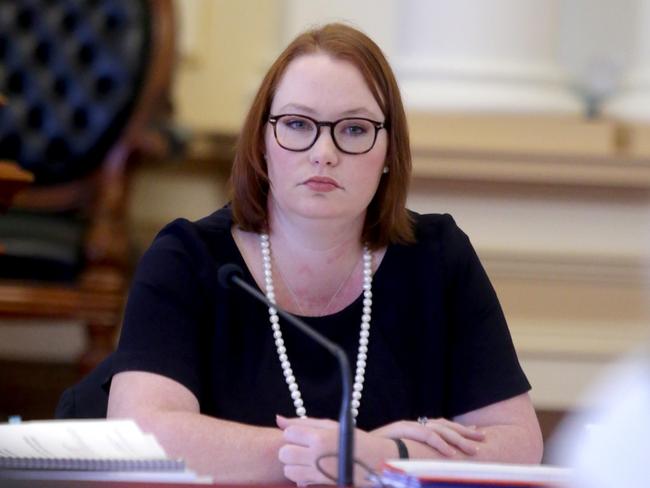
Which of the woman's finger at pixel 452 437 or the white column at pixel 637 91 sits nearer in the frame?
the woman's finger at pixel 452 437

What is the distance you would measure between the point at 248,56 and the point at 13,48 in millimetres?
834

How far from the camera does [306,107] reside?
6.06ft

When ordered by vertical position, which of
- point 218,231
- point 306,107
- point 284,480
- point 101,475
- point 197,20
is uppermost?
point 197,20

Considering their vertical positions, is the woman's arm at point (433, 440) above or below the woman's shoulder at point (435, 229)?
below

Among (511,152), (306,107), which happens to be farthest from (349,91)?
(511,152)

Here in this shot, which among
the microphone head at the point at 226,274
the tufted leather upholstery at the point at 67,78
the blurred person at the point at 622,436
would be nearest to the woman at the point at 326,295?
the microphone head at the point at 226,274

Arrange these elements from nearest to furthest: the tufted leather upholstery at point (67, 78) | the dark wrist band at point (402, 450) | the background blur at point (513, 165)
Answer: the dark wrist band at point (402, 450) < the tufted leather upholstery at point (67, 78) < the background blur at point (513, 165)

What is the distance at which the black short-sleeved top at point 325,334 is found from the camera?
183cm

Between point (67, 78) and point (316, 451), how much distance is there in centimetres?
250

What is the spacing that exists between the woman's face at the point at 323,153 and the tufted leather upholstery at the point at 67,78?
1830mm

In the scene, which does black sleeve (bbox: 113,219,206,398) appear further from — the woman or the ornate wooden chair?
the ornate wooden chair

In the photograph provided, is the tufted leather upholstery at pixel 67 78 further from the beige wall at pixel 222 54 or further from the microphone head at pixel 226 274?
the microphone head at pixel 226 274

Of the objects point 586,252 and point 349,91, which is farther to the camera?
point 586,252

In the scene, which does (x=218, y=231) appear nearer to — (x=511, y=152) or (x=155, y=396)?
(x=155, y=396)
